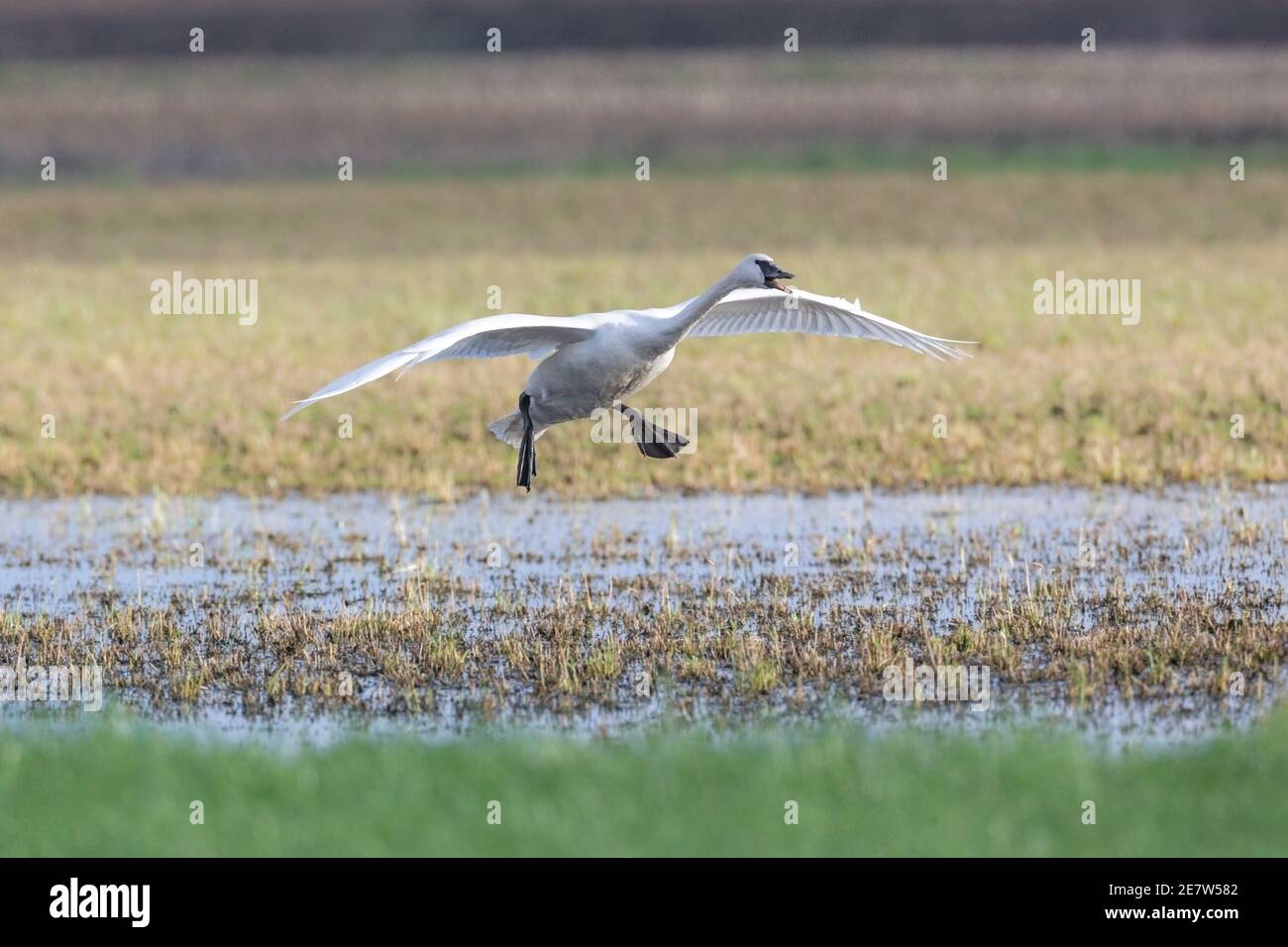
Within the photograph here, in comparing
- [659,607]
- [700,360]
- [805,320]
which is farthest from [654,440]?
[700,360]

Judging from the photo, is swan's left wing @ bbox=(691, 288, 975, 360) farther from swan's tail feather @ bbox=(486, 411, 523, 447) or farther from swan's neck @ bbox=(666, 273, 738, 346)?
swan's tail feather @ bbox=(486, 411, 523, 447)

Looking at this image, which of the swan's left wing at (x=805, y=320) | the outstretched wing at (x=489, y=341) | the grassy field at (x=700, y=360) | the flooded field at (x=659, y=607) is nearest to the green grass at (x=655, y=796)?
the flooded field at (x=659, y=607)

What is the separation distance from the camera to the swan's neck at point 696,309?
12.2 m

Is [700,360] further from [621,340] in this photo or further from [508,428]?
[621,340]

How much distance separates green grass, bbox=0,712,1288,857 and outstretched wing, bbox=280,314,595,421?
2562mm

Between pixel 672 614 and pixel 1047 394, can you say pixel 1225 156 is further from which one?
pixel 672 614

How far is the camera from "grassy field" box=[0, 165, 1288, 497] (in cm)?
1933

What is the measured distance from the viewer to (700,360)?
83.9 ft

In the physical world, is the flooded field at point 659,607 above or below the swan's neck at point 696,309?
below

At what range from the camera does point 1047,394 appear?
21.8m

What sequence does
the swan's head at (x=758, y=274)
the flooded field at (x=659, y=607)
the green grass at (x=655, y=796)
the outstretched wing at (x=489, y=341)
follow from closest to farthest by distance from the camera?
the green grass at (x=655, y=796)
the flooded field at (x=659, y=607)
the outstretched wing at (x=489, y=341)
the swan's head at (x=758, y=274)

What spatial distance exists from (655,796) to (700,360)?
57.3 feet

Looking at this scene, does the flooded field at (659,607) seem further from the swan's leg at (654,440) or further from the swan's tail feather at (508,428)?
the swan's tail feather at (508,428)

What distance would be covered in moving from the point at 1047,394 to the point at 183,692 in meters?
13.2
